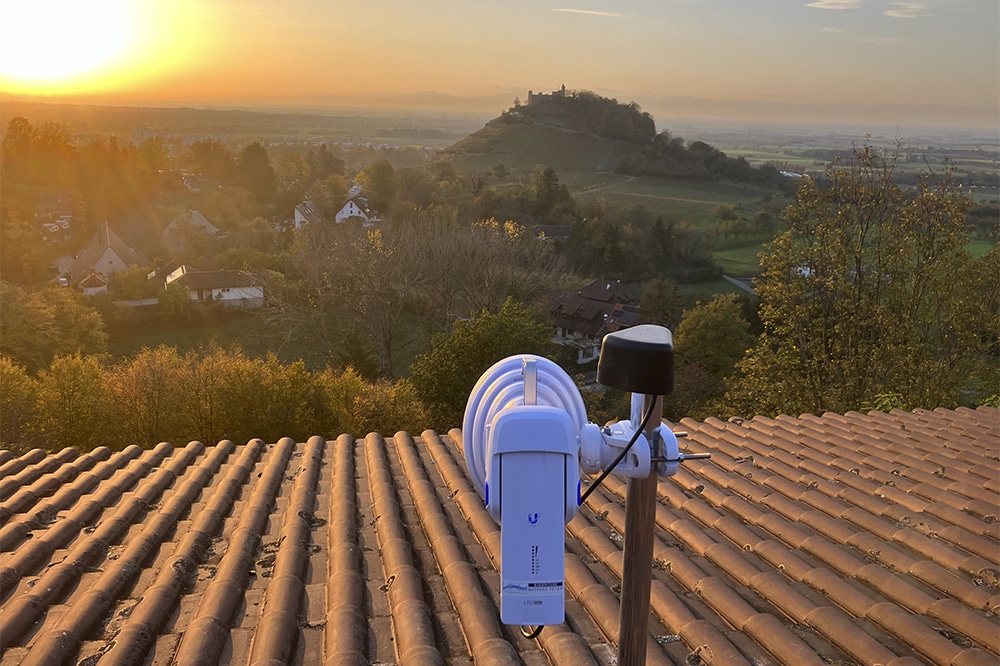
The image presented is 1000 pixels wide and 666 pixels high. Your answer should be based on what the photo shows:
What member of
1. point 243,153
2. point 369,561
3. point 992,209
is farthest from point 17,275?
point 992,209

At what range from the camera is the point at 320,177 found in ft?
→ 202

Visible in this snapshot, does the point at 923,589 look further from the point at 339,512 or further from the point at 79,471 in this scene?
the point at 79,471

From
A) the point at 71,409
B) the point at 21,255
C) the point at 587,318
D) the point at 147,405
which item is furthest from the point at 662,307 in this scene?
the point at 21,255

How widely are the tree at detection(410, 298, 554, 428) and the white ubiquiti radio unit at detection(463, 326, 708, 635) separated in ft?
49.2

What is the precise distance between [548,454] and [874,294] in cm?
1414

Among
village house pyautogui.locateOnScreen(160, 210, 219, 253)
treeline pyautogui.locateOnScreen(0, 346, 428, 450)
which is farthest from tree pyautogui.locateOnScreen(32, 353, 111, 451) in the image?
village house pyautogui.locateOnScreen(160, 210, 219, 253)

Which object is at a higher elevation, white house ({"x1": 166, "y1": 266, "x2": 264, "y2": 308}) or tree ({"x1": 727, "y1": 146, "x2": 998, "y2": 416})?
tree ({"x1": 727, "y1": 146, "x2": 998, "y2": 416})

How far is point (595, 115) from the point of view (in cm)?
7694

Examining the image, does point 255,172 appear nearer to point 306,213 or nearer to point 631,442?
point 306,213

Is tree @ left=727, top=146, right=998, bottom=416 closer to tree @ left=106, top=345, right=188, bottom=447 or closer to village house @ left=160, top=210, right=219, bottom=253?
tree @ left=106, top=345, right=188, bottom=447

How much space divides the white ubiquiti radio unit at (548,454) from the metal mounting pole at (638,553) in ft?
0.10

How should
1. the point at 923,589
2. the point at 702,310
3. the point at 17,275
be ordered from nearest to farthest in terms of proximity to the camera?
the point at 923,589 < the point at 702,310 < the point at 17,275

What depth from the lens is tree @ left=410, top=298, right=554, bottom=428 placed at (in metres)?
17.0

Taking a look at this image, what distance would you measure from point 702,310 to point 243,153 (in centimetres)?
4609
